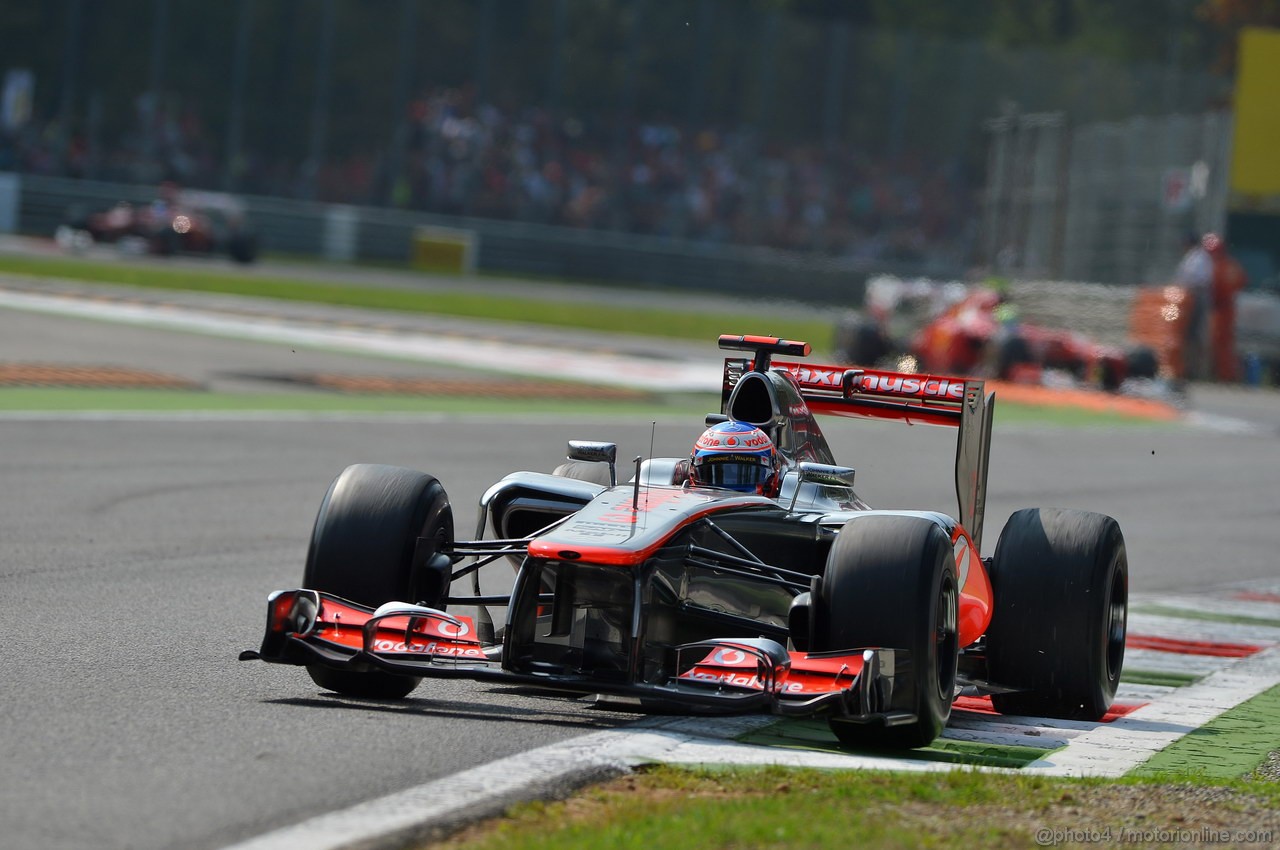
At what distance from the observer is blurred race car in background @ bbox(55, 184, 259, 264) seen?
112ft

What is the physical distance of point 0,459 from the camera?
40.5 feet

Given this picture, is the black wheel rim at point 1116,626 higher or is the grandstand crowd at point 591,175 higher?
the grandstand crowd at point 591,175

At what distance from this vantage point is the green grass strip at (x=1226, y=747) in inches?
234

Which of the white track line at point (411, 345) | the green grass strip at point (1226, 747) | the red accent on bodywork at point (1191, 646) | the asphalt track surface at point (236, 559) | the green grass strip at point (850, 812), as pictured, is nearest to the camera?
the green grass strip at point (850, 812)

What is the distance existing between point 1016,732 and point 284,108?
32.9 metres

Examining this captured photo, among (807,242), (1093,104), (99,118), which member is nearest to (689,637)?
(99,118)

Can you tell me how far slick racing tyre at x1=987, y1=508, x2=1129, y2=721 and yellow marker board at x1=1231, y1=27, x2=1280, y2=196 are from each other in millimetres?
Answer: 30719

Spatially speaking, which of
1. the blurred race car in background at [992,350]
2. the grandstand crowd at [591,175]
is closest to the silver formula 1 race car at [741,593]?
the blurred race car in background at [992,350]

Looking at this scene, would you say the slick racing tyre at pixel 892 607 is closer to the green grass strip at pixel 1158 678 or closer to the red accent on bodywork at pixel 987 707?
the red accent on bodywork at pixel 987 707

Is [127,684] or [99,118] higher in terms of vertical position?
[99,118]

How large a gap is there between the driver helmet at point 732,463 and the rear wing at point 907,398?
1.86ft

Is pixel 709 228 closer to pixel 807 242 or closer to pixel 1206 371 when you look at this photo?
pixel 807 242

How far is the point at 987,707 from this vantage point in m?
7.25

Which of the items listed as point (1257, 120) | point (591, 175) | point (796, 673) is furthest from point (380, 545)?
point (591, 175)
